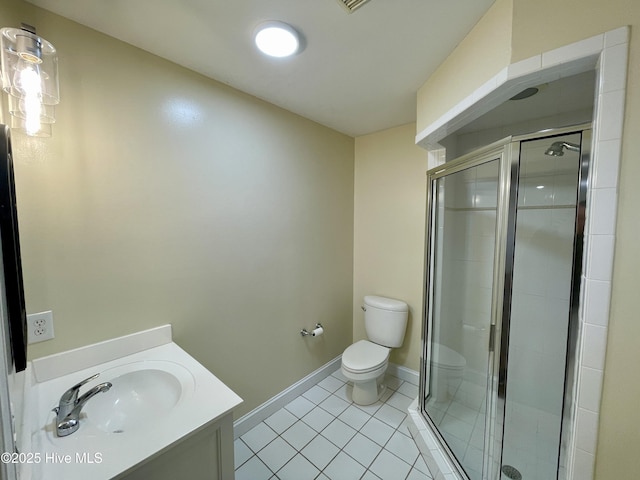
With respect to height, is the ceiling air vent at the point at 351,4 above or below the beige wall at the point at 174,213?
above

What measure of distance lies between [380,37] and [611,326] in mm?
1457

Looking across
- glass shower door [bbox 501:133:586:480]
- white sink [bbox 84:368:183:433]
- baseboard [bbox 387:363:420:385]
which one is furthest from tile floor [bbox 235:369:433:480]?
white sink [bbox 84:368:183:433]

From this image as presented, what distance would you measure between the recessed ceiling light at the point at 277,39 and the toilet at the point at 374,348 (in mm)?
1994

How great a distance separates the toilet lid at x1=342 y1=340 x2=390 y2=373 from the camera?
1.97 m

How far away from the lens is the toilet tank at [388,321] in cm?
226

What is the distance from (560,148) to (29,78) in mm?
2292

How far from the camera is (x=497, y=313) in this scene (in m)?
1.27

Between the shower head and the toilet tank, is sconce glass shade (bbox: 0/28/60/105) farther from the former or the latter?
the toilet tank

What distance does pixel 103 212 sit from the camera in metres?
1.20

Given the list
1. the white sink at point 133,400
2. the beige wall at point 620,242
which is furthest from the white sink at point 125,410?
the beige wall at point 620,242

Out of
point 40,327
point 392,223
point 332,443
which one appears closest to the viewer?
point 40,327

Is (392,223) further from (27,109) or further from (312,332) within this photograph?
(27,109)

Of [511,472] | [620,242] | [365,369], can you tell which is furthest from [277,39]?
[511,472]

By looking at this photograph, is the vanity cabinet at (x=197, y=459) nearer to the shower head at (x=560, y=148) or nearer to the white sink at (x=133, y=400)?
the white sink at (x=133, y=400)
